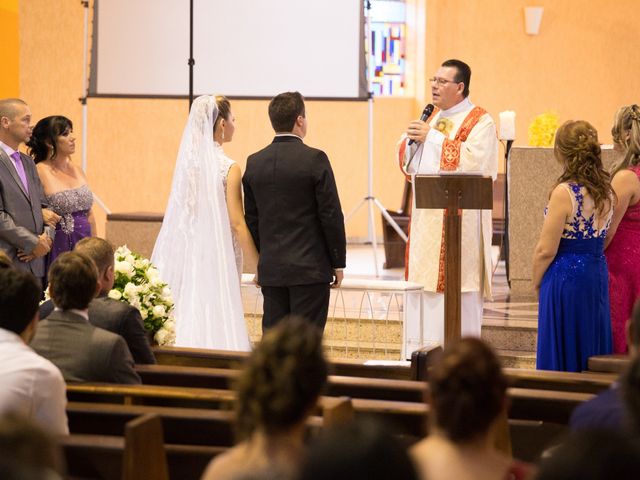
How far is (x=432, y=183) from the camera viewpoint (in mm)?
4977

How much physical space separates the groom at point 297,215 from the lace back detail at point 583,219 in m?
1.04

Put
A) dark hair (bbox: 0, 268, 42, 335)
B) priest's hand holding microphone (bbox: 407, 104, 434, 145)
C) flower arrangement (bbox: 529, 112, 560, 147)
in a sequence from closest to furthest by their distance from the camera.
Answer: dark hair (bbox: 0, 268, 42, 335) → priest's hand holding microphone (bbox: 407, 104, 434, 145) → flower arrangement (bbox: 529, 112, 560, 147)

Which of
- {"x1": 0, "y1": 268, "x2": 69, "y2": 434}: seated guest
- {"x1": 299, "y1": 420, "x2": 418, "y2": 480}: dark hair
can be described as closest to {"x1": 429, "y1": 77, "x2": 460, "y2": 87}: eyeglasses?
{"x1": 0, "y1": 268, "x2": 69, "y2": 434}: seated guest

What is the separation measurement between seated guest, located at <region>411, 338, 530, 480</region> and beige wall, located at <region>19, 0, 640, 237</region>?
33.7 feet

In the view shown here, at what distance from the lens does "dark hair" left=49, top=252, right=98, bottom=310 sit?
3504mm

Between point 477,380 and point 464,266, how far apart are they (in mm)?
4418

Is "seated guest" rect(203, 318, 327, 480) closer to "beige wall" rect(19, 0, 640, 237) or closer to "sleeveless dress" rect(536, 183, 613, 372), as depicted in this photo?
"sleeveless dress" rect(536, 183, 613, 372)

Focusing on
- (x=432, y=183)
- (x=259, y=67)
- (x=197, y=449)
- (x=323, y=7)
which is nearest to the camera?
(x=197, y=449)

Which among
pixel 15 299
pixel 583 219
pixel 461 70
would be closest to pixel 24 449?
pixel 15 299

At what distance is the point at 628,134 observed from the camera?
515 centimetres

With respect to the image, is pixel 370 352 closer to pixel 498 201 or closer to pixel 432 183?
pixel 432 183

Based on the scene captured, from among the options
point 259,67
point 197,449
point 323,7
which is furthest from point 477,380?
point 259,67

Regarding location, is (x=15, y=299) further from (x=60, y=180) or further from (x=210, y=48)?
(x=210, y=48)

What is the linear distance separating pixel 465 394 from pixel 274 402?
0.36 m
